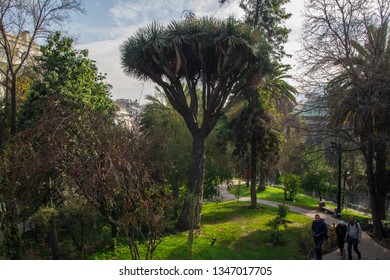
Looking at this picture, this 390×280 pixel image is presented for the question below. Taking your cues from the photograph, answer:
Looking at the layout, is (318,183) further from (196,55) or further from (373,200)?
(196,55)

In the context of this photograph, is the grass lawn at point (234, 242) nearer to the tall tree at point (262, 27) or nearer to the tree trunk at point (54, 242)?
the tree trunk at point (54, 242)

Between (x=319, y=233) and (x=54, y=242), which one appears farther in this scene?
(x=54, y=242)

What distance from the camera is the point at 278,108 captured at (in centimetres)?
2084

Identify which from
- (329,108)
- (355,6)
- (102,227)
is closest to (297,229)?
(329,108)

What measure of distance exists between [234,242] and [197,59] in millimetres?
7672

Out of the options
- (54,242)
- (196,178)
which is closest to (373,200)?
(196,178)

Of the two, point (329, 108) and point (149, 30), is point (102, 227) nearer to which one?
point (149, 30)

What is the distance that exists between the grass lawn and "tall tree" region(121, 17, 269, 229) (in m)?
1.01

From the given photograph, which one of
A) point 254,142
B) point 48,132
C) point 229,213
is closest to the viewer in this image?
point 48,132

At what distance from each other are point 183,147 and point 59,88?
896 centimetres

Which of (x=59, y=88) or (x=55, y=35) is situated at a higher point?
(x=55, y=35)

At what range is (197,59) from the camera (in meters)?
13.3

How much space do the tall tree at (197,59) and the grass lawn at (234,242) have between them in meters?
1.01

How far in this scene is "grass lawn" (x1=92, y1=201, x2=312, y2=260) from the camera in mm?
10078
